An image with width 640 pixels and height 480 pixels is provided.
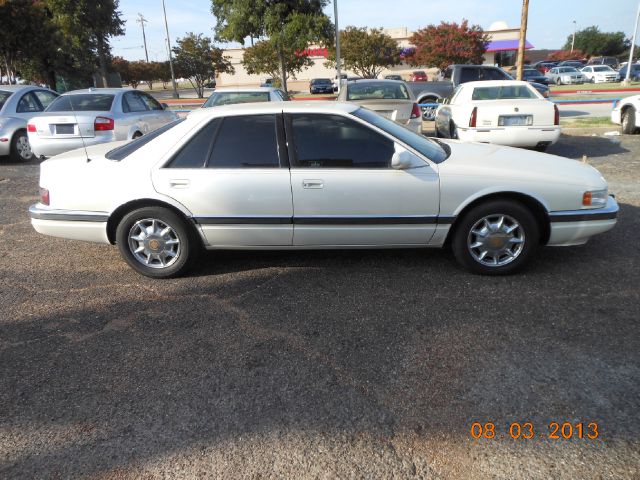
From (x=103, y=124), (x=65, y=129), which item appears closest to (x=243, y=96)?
(x=103, y=124)

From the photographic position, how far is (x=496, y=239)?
3994mm

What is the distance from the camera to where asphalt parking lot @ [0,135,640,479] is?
89.7 inches

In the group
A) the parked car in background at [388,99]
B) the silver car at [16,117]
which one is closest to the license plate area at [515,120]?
the parked car in background at [388,99]

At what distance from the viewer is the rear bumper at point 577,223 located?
13.0ft

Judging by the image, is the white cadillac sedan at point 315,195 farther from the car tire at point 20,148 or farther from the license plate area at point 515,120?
the car tire at point 20,148

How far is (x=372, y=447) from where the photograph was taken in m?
2.31

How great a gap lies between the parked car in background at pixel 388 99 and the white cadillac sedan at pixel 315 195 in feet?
15.9

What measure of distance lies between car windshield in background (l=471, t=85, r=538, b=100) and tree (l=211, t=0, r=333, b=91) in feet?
41.2

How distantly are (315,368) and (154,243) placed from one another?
201 centimetres

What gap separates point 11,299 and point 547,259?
4.64 m

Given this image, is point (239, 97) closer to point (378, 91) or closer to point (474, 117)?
point (378, 91)

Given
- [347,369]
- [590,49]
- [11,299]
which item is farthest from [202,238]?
[590,49]

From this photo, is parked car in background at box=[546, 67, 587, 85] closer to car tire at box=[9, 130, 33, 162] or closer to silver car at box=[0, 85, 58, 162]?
silver car at box=[0, 85, 58, 162]

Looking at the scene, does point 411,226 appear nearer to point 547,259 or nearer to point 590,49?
point 547,259
